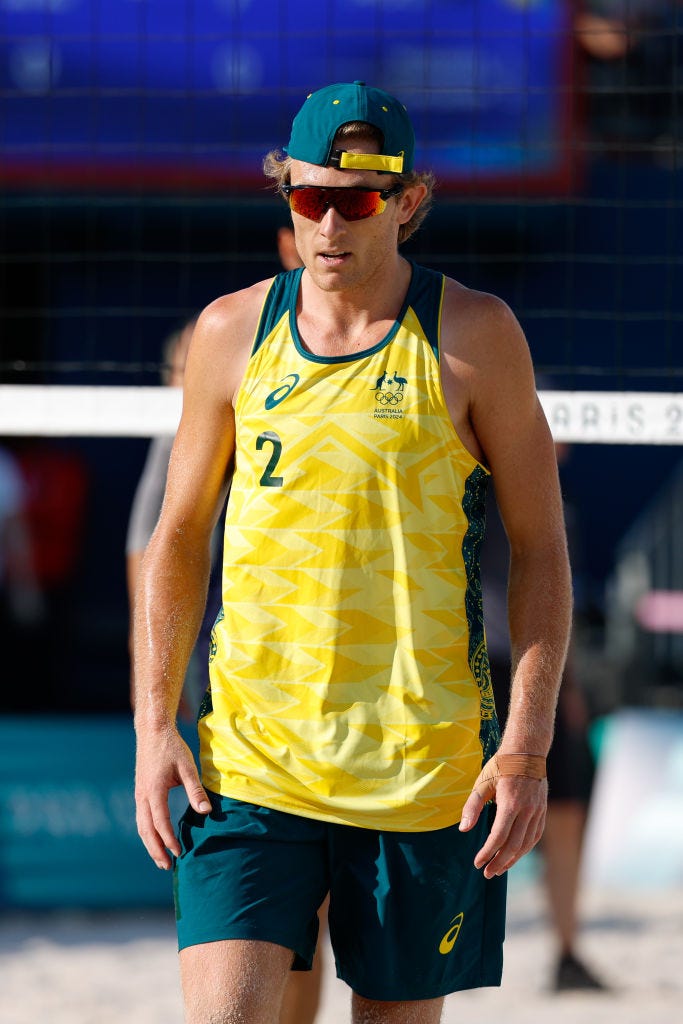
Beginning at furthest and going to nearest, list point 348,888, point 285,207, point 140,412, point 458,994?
point 285,207 < point 458,994 < point 140,412 < point 348,888

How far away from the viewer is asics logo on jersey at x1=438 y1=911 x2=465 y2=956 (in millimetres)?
2650

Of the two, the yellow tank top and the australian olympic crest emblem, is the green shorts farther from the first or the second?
the australian olympic crest emblem

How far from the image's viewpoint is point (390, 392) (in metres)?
2.61

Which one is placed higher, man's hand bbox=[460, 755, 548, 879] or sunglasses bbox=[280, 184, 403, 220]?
sunglasses bbox=[280, 184, 403, 220]

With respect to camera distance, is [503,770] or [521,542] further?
[521,542]

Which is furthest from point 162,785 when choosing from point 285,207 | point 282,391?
point 285,207

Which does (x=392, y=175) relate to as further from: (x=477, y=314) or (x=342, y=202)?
(x=477, y=314)

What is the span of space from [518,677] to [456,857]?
12.7 inches

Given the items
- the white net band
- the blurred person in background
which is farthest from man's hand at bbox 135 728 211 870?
the blurred person in background

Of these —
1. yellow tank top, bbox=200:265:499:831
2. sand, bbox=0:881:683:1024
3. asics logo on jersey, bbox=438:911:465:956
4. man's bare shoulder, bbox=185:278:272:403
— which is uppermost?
man's bare shoulder, bbox=185:278:272:403

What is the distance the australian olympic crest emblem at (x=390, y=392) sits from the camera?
8.53 feet

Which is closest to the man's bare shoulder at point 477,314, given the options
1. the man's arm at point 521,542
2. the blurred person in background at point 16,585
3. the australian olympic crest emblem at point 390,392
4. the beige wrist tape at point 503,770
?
the man's arm at point 521,542

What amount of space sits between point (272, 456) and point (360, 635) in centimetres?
34

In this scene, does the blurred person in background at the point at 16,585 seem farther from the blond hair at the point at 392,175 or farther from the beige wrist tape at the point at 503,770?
the beige wrist tape at the point at 503,770
